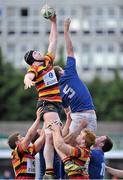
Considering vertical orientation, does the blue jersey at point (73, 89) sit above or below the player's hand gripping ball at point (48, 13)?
below

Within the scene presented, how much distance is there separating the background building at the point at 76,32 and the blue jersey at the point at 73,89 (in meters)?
69.9

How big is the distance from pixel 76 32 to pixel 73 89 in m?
71.7

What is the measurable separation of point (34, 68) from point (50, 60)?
466 millimetres

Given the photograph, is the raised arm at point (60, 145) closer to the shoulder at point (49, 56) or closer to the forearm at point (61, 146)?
the forearm at point (61, 146)

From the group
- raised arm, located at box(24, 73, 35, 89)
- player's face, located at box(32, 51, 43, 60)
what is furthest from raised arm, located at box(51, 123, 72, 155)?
player's face, located at box(32, 51, 43, 60)

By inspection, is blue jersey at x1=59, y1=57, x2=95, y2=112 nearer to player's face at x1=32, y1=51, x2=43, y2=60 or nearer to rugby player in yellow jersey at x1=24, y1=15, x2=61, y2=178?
rugby player in yellow jersey at x1=24, y1=15, x2=61, y2=178

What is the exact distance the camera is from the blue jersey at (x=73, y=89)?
662 inches

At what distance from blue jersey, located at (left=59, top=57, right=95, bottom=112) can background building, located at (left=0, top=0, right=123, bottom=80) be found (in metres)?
69.9

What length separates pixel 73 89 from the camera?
55.3 feet

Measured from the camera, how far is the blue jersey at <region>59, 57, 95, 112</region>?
16.8 metres

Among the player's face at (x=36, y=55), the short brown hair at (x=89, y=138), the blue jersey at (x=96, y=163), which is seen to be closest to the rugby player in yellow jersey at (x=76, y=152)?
the short brown hair at (x=89, y=138)

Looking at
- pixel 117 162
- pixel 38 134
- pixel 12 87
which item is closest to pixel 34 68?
pixel 38 134

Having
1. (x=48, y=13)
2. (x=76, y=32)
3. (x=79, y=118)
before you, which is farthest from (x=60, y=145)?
(x=76, y=32)

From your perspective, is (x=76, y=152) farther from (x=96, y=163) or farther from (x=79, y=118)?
(x=96, y=163)
